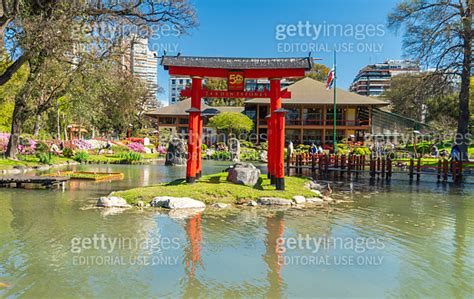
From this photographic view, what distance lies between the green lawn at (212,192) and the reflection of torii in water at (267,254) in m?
1.79

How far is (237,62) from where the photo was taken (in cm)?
1380

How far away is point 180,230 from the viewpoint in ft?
29.3

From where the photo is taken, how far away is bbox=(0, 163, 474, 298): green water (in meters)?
5.78

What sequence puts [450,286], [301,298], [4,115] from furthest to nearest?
[4,115] → [450,286] → [301,298]

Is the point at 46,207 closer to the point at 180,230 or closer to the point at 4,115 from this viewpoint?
the point at 180,230

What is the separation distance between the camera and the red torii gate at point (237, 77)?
13242mm

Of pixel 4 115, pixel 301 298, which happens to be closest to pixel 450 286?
pixel 301 298

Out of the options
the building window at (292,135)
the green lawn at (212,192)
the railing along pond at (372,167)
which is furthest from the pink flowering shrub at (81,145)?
the green lawn at (212,192)

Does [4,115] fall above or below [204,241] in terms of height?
above

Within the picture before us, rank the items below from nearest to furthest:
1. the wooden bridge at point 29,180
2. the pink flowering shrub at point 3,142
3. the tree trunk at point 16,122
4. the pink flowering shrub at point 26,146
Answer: the wooden bridge at point 29,180 → the tree trunk at point 16,122 → the pink flowering shrub at point 3,142 → the pink flowering shrub at point 26,146

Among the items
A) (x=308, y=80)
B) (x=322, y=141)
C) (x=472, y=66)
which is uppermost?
(x=308, y=80)

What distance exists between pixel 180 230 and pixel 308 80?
1664 inches

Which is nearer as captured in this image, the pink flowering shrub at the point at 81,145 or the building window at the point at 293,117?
the pink flowering shrub at the point at 81,145

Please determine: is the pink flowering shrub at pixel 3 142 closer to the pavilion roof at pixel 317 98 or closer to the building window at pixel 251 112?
the pavilion roof at pixel 317 98
